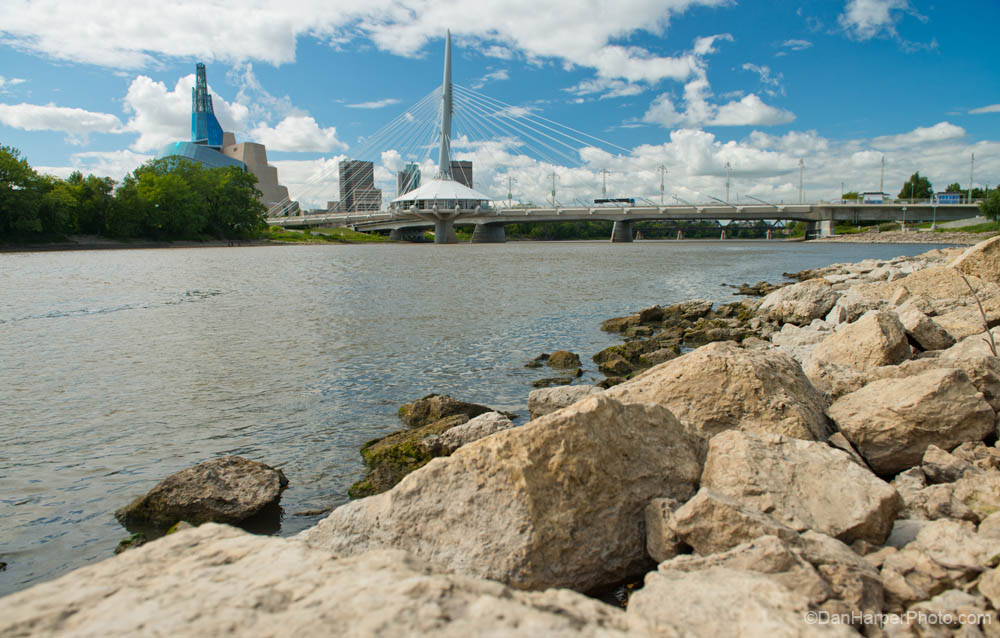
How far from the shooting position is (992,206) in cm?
6794

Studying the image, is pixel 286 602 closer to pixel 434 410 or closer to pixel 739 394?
pixel 739 394

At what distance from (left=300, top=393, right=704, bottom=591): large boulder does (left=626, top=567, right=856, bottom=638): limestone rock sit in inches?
32.2

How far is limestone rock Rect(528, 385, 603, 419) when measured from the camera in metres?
7.23

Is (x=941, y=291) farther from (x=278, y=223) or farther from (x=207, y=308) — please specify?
(x=278, y=223)

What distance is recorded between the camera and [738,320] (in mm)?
15336

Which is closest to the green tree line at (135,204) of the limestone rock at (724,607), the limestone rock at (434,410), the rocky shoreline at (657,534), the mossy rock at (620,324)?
the mossy rock at (620,324)

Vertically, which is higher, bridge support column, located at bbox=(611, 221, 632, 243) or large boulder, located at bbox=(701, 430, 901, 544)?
bridge support column, located at bbox=(611, 221, 632, 243)

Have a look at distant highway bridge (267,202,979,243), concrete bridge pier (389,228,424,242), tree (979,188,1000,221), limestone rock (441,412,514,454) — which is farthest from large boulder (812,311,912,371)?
concrete bridge pier (389,228,424,242)

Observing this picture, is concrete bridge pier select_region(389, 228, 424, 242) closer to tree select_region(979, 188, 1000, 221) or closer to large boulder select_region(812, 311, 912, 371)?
tree select_region(979, 188, 1000, 221)

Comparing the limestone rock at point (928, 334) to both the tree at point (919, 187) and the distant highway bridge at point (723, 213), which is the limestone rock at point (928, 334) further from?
the tree at point (919, 187)

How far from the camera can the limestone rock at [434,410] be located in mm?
7727

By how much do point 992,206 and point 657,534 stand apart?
84.1 m

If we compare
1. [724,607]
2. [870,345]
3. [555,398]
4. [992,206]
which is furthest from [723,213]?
[724,607]

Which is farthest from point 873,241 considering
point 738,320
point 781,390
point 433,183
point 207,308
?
point 781,390
